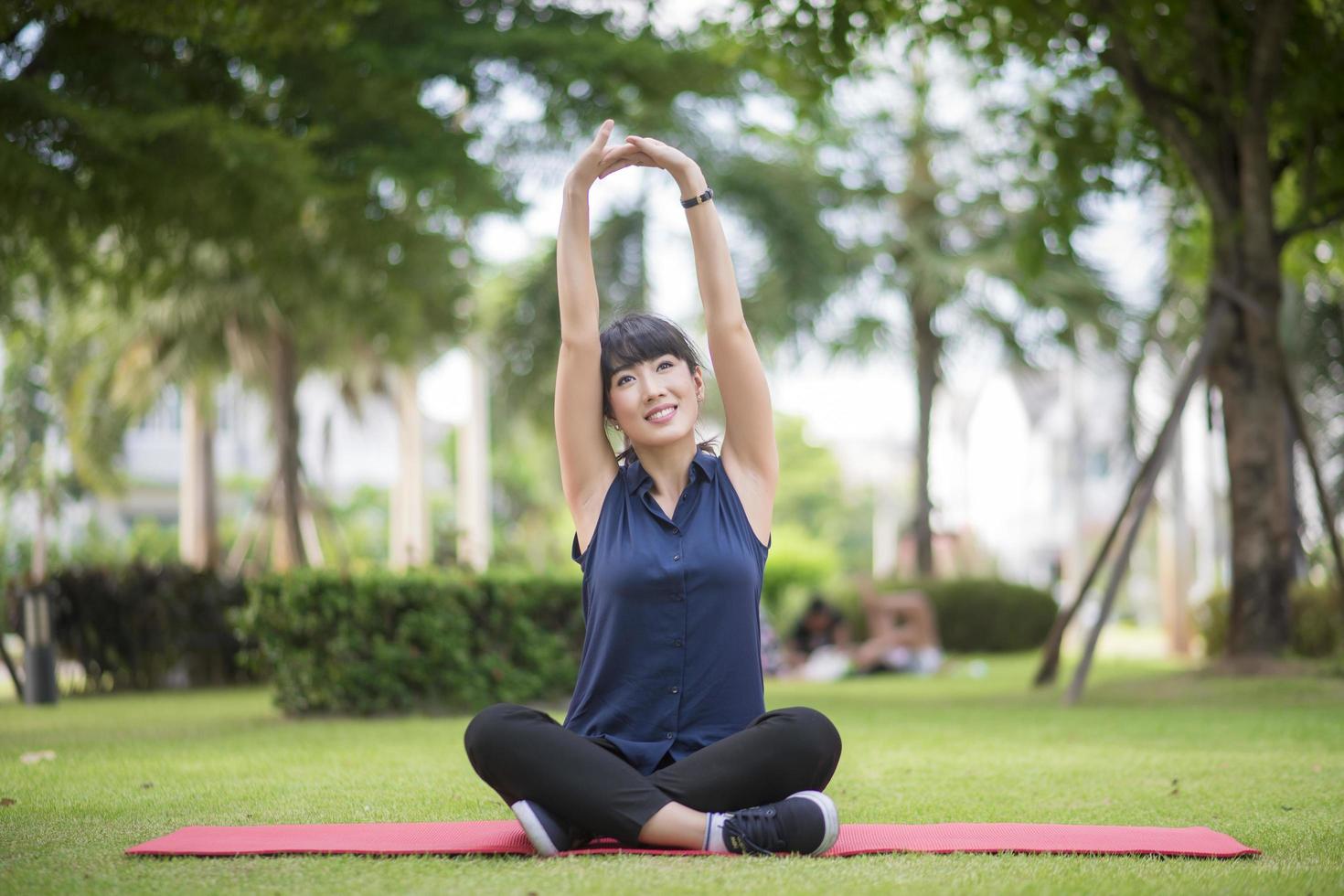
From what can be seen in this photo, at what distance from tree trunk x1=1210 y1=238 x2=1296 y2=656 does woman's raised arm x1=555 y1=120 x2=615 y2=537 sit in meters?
7.69

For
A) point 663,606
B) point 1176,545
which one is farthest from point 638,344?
point 1176,545

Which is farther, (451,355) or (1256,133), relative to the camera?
(451,355)

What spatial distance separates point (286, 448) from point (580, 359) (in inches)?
561

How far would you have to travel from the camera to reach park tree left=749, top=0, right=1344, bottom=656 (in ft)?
34.3

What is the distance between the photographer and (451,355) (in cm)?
2155

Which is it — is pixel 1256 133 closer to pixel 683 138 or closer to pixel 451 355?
pixel 683 138

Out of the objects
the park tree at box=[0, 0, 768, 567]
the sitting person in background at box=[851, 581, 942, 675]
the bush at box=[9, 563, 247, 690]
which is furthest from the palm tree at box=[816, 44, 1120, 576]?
the bush at box=[9, 563, 247, 690]

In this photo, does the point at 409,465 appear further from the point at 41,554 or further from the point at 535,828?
the point at 535,828

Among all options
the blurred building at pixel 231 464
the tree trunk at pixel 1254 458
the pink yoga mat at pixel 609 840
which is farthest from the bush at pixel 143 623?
the blurred building at pixel 231 464

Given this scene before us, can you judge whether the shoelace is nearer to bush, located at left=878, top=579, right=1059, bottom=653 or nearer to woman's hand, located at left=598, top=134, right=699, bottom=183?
woman's hand, located at left=598, top=134, right=699, bottom=183

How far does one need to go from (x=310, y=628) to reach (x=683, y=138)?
10.6 metres

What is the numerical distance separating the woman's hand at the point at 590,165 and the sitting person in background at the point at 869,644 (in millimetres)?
10824

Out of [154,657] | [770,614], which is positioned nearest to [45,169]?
[154,657]

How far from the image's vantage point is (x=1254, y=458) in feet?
35.0
